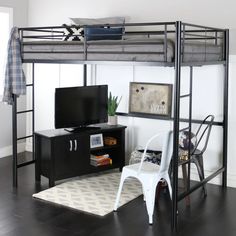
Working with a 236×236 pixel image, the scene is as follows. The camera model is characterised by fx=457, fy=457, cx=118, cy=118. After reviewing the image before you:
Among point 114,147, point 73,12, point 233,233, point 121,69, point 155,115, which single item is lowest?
point 233,233

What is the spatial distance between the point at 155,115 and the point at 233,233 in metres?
2.01

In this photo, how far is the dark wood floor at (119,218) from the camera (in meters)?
3.76

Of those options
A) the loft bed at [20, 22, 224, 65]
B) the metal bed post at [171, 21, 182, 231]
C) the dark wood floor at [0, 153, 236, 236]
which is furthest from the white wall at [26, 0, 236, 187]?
the metal bed post at [171, 21, 182, 231]

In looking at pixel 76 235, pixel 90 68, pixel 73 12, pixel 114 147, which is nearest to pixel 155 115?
pixel 114 147

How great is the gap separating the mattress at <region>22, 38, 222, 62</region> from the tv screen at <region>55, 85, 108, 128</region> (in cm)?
53

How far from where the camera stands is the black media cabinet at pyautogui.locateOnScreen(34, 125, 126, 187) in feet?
16.1

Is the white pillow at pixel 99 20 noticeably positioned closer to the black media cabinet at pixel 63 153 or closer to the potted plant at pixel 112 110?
the potted plant at pixel 112 110

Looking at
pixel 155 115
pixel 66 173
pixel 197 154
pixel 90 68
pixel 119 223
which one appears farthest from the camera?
pixel 90 68

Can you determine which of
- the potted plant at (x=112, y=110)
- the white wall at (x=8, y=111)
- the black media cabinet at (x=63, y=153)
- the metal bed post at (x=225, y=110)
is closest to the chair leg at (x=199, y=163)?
the metal bed post at (x=225, y=110)

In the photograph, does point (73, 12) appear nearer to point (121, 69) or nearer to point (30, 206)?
point (121, 69)

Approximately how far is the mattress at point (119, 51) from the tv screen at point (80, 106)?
0.53m

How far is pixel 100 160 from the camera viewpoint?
5.37 metres

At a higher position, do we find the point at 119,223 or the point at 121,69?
the point at 121,69

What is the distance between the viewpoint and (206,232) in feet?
12.4
